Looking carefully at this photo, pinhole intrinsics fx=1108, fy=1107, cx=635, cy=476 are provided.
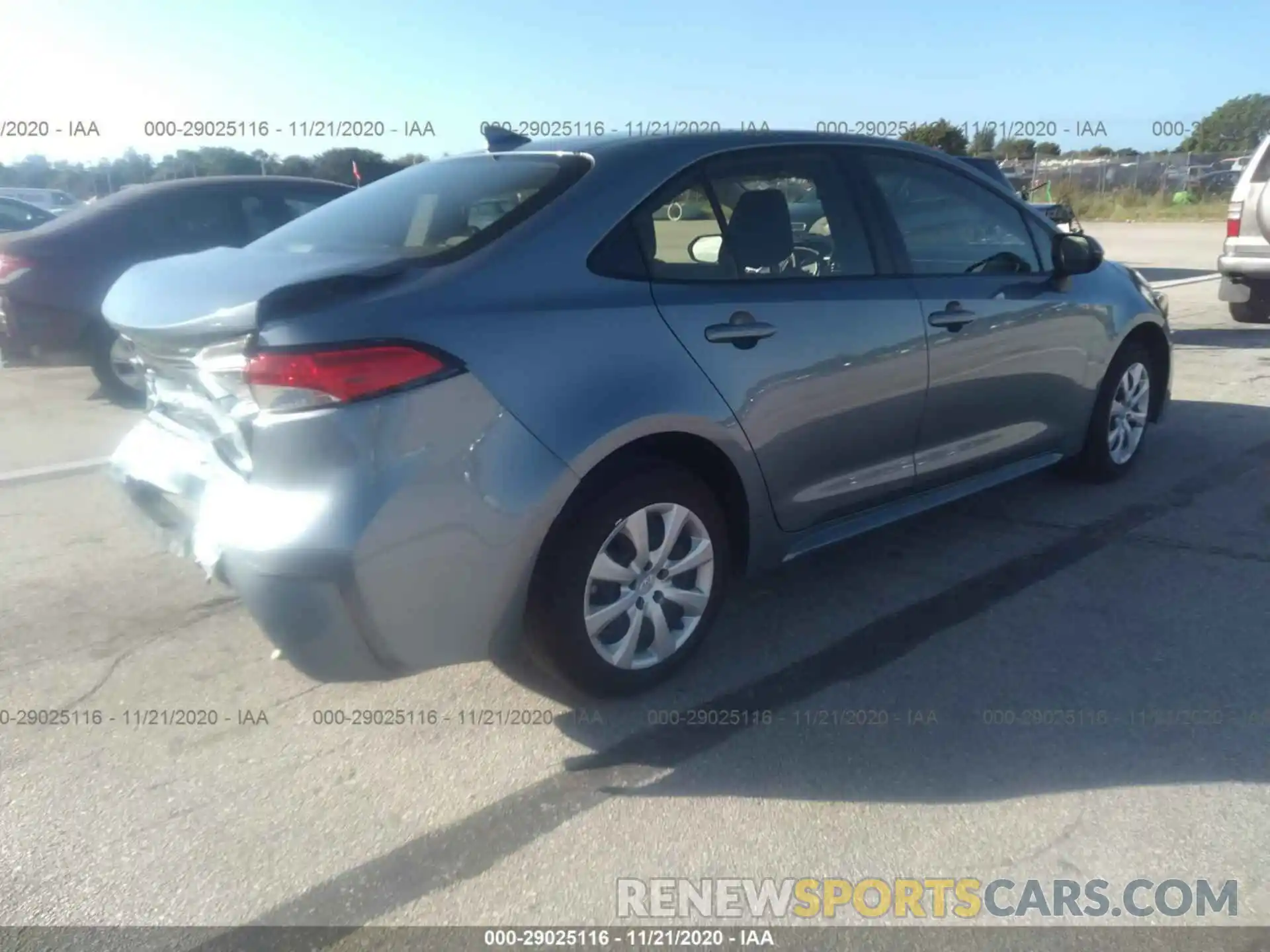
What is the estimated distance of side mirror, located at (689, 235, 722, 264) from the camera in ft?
11.4

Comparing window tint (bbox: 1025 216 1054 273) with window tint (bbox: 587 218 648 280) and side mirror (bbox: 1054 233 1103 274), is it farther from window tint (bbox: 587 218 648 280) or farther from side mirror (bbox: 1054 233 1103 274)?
window tint (bbox: 587 218 648 280)

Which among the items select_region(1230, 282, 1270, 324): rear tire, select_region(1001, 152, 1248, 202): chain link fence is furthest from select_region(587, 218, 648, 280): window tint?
select_region(1001, 152, 1248, 202): chain link fence

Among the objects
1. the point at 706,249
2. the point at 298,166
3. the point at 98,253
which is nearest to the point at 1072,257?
the point at 706,249

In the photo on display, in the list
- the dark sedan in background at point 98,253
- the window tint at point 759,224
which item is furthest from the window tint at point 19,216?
the window tint at point 759,224

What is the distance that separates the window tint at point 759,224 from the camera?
342 centimetres

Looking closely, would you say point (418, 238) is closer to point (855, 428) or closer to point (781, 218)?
point (781, 218)

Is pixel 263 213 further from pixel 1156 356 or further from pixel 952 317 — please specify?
pixel 1156 356

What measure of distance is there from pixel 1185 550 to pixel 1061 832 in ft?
7.51

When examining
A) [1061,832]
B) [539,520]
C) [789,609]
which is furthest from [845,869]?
[789,609]

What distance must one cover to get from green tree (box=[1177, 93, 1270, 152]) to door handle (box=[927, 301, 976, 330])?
52758mm

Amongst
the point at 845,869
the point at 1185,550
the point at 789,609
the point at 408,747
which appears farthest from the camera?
the point at 1185,550

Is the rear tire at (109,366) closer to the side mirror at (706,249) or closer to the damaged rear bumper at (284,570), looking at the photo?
the damaged rear bumper at (284,570)

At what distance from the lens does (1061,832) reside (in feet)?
9.03

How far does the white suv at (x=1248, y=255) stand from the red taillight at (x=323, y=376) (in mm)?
8481
